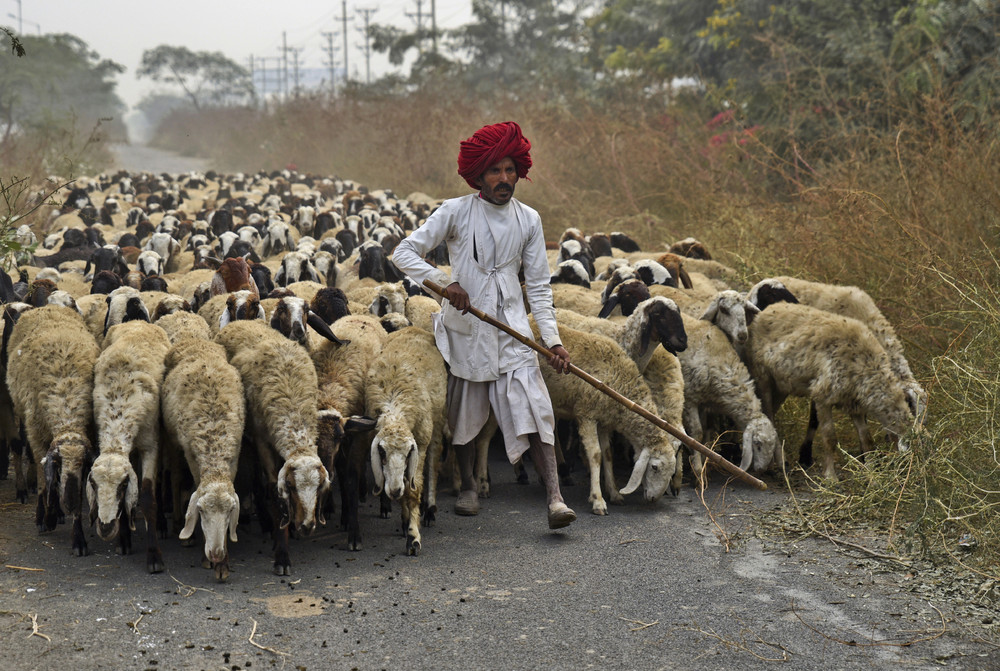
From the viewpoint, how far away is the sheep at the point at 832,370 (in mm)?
6875

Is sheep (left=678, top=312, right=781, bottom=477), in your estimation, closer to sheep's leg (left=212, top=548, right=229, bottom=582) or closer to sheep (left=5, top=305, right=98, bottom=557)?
sheep's leg (left=212, top=548, right=229, bottom=582)

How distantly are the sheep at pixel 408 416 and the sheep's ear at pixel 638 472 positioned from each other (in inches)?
52.3

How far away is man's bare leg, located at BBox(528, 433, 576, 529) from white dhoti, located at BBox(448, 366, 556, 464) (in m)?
0.07

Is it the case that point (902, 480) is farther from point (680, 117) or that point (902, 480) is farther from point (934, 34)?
point (680, 117)

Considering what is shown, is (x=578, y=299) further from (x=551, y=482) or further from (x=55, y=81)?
(x=55, y=81)

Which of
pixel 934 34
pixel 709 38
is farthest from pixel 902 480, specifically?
pixel 709 38

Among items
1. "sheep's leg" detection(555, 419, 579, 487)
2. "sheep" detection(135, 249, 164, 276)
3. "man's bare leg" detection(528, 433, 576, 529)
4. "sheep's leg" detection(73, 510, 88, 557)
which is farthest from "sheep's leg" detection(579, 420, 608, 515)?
"sheep" detection(135, 249, 164, 276)

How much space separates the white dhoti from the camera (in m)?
6.15

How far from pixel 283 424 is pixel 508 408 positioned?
4.73 ft

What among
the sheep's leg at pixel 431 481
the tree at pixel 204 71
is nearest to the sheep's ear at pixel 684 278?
the sheep's leg at pixel 431 481

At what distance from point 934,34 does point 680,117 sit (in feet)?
21.4

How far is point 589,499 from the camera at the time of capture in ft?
22.3

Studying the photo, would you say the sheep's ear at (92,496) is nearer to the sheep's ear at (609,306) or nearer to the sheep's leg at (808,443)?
the sheep's ear at (609,306)

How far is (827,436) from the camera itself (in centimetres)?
697
